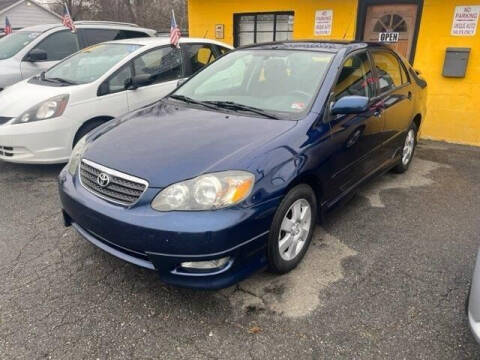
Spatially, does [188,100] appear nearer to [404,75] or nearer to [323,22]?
[404,75]

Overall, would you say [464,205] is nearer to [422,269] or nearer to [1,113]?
[422,269]

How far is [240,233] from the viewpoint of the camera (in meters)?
2.20

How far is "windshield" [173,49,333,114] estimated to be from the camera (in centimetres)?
305

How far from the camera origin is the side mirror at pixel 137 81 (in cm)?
486

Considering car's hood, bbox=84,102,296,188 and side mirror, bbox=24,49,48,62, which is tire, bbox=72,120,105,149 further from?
side mirror, bbox=24,49,48,62

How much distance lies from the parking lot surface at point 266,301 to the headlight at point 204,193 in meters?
0.74

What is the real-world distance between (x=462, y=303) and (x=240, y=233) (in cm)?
158

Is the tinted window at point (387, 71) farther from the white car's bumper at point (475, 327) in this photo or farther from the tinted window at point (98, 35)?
the tinted window at point (98, 35)

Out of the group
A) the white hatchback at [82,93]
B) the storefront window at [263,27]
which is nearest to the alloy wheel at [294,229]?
the white hatchback at [82,93]

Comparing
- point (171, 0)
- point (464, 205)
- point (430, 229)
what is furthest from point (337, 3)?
point (171, 0)

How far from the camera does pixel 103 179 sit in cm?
244

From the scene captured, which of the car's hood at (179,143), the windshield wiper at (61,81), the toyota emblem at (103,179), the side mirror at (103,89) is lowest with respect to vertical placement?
the toyota emblem at (103,179)

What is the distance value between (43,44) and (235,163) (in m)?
6.27

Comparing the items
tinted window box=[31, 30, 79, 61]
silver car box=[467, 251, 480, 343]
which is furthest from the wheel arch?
tinted window box=[31, 30, 79, 61]
